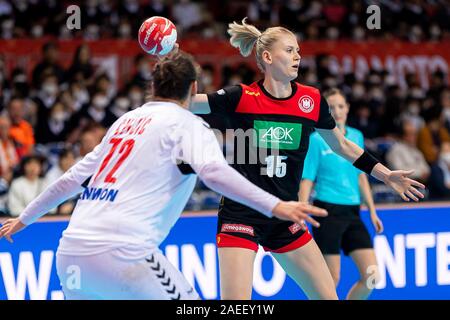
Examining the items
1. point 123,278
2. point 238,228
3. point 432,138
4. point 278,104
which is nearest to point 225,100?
point 278,104

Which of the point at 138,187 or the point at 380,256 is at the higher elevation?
the point at 138,187

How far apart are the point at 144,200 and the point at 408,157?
31.0ft

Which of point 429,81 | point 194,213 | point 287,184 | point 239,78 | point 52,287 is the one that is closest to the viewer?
point 287,184

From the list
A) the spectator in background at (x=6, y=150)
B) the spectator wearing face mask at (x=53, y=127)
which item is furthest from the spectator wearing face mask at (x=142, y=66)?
the spectator in background at (x=6, y=150)

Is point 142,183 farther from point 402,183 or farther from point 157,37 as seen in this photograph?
point 402,183

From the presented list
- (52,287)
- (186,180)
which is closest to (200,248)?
(52,287)

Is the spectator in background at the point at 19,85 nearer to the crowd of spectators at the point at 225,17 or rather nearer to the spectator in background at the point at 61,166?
the crowd of spectators at the point at 225,17

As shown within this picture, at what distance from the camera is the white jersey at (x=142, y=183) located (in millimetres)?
4043

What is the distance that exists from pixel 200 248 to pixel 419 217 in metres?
2.27

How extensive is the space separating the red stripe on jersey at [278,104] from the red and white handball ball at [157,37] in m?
0.58

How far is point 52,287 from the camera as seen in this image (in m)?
7.62

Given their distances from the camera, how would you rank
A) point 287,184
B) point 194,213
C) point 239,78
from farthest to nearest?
1. point 239,78
2. point 194,213
3. point 287,184

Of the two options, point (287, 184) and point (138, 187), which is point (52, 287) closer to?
point (287, 184)

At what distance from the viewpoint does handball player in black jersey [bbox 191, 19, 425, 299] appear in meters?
5.50
